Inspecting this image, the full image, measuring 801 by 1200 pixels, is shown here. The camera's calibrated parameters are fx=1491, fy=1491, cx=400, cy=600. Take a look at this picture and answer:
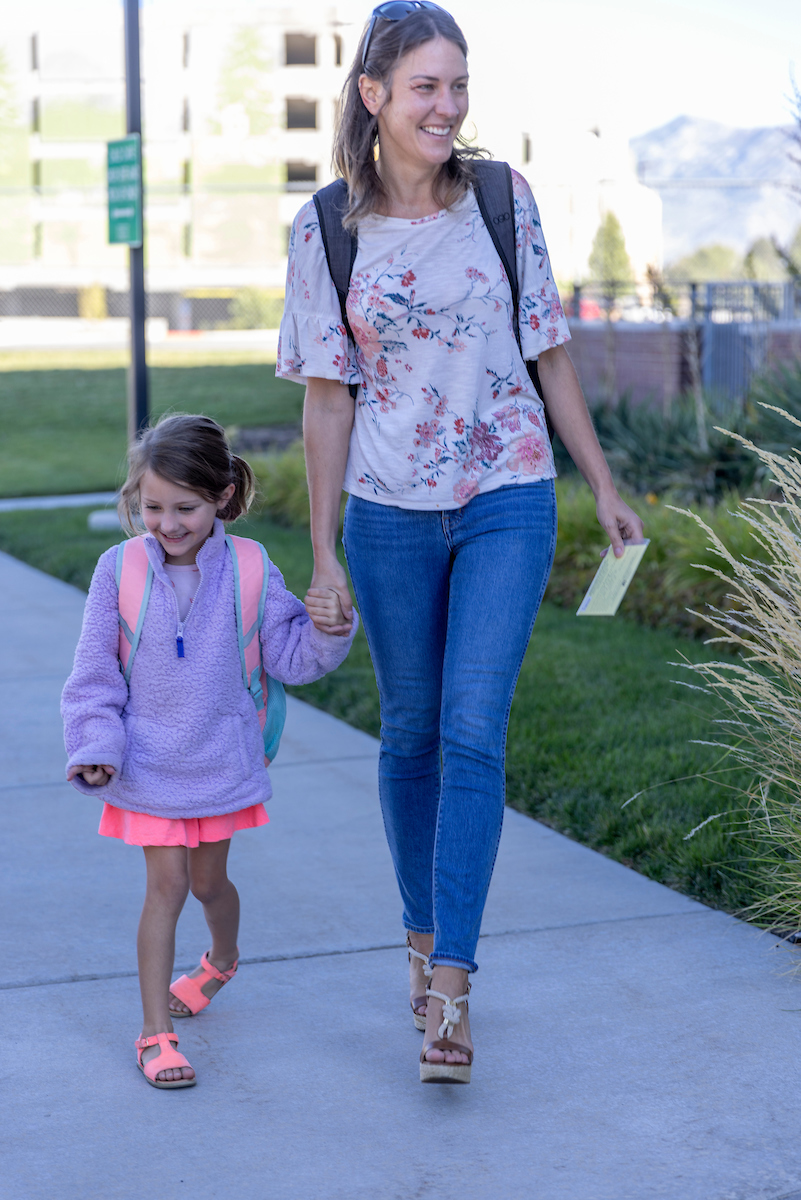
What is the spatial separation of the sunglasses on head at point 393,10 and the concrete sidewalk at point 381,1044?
207 cm

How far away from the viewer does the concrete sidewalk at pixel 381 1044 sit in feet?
8.69

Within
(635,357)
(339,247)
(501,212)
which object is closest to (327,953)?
(339,247)

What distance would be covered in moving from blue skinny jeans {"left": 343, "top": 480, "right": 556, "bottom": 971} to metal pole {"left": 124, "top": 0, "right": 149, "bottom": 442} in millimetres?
7070

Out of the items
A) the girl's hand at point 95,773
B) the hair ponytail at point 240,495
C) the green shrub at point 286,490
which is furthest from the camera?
the green shrub at point 286,490

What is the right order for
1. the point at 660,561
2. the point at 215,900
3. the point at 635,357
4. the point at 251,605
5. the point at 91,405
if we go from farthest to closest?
the point at 91,405 → the point at 635,357 → the point at 660,561 → the point at 215,900 → the point at 251,605

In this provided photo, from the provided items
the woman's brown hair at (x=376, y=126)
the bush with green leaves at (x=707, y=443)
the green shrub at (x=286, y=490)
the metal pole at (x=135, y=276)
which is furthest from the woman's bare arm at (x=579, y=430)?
the green shrub at (x=286, y=490)

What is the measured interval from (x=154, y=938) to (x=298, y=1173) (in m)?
0.60

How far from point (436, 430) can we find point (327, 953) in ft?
4.66

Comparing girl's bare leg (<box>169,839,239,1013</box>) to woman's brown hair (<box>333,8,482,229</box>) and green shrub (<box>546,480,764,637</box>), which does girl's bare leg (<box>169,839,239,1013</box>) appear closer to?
woman's brown hair (<box>333,8,482,229</box>)

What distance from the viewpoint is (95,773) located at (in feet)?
9.43

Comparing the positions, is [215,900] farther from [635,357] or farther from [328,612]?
[635,357]

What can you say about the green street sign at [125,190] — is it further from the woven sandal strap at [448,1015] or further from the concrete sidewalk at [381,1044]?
the woven sandal strap at [448,1015]

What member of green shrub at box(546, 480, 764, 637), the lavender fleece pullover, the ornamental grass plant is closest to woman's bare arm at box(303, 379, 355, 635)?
the lavender fleece pullover

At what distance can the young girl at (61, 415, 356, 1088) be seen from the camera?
2.99 m
